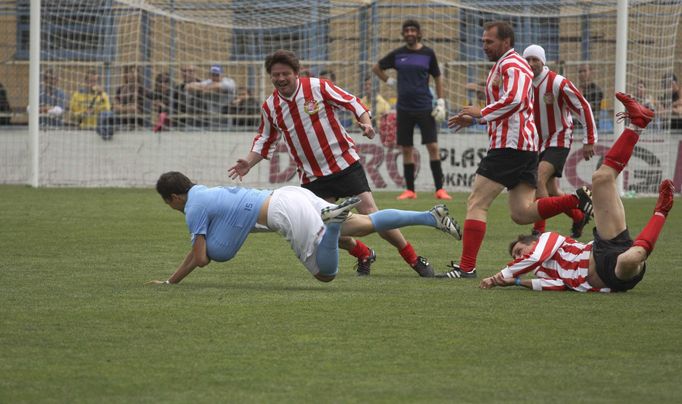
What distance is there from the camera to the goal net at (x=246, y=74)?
→ 66.6ft

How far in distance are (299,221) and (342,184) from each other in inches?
55.8

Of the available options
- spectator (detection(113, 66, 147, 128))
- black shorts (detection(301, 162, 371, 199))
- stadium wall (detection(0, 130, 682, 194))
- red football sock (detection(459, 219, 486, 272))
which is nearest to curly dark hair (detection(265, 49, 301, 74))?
black shorts (detection(301, 162, 371, 199))

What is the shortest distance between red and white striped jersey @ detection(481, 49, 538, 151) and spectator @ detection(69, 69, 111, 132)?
44.4 ft

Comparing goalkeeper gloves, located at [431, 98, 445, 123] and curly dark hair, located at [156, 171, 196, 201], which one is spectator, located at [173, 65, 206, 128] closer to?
goalkeeper gloves, located at [431, 98, 445, 123]

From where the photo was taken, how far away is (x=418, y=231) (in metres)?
13.5

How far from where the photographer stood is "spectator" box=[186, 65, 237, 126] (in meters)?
22.1

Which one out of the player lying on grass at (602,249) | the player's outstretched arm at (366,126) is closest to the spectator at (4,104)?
the player's outstretched arm at (366,126)

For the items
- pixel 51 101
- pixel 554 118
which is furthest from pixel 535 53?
pixel 51 101

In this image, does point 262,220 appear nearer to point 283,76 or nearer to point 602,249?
point 283,76

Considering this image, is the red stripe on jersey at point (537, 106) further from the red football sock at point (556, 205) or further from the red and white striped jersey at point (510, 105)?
the red and white striped jersey at point (510, 105)

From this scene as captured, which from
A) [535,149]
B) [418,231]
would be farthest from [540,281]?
[418,231]

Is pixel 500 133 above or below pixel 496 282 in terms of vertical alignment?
above

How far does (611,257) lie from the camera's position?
7.88 metres

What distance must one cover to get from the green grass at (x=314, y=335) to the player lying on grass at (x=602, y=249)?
0.48 feet
